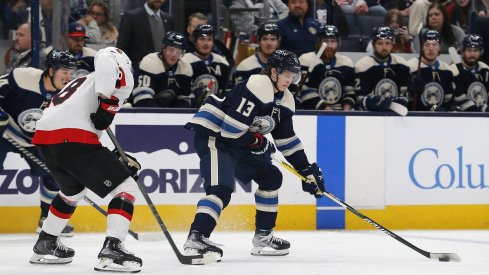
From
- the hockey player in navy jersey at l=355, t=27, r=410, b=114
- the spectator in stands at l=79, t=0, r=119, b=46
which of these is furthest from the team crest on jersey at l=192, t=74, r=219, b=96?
the hockey player in navy jersey at l=355, t=27, r=410, b=114

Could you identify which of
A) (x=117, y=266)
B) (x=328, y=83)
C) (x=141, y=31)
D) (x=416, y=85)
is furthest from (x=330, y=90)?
(x=117, y=266)

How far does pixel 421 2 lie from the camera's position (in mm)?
8703

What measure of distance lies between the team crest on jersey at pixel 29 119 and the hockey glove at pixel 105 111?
167cm

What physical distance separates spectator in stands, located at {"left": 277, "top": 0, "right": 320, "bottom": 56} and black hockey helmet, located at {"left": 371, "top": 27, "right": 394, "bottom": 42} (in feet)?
1.36

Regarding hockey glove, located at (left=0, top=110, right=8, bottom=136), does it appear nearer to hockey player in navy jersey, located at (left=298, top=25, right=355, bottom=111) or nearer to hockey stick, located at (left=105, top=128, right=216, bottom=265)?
hockey stick, located at (left=105, top=128, right=216, bottom=265)

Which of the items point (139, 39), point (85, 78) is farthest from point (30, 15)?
point (85, 78)

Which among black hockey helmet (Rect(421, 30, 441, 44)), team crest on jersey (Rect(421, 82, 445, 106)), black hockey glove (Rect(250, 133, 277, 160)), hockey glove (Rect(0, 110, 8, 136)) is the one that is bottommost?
black hockey glove (Rect(250, 133, 277, 160))

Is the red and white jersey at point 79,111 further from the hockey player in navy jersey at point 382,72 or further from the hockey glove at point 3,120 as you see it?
the hockey player in navy jersey at point 382,72

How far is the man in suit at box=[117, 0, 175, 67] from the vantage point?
24.9 ft

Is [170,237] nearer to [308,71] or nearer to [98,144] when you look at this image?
[98,144]

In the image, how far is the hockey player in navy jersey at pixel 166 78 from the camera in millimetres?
7293

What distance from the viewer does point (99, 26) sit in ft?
25.5

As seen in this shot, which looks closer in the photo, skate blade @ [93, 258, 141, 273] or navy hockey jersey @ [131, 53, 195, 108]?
skate blade @ [93, 258, 141, 273]

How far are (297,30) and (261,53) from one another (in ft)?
1.51
